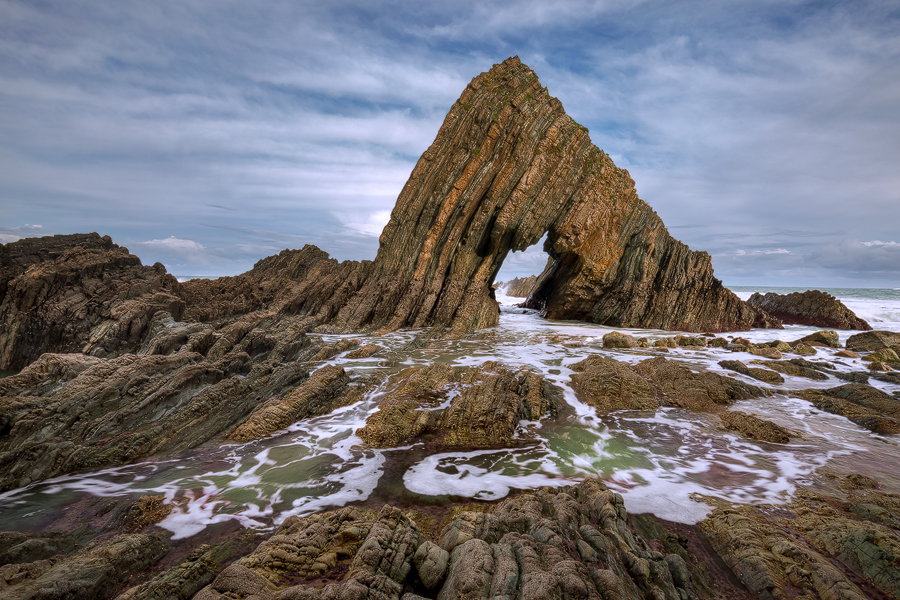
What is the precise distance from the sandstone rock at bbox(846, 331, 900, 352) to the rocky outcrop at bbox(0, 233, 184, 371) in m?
27.1

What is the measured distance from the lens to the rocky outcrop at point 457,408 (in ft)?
22.4

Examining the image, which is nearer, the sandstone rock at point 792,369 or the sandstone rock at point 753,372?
the sandstone rock at point 753,372

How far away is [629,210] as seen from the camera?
22.4 meters

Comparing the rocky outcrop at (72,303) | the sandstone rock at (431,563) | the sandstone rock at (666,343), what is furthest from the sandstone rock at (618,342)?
the rocky outcrop at (72,303)

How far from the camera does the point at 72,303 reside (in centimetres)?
1535

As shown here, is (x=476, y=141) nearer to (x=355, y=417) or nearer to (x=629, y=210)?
(x=629, y=210)

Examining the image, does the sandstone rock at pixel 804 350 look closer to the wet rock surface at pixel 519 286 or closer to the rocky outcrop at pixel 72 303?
the rocky outcrop at pixel 72 303

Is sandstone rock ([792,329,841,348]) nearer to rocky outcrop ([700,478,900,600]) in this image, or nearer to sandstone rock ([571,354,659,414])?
sandstone rock ([571,354,659,414])

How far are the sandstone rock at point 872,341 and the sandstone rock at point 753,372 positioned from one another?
7.02 m

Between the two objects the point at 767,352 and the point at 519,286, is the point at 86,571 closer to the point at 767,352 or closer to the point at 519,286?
the point at 767,352

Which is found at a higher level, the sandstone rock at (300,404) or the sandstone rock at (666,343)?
the sandstone rock at (666,343)

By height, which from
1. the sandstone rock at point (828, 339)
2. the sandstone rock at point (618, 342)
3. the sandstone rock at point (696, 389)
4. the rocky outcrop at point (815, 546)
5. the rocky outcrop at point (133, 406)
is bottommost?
the rocky outcrop at point (133, 406)

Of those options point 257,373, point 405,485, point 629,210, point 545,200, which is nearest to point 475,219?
point 545,200

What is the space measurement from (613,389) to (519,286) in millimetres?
47500
